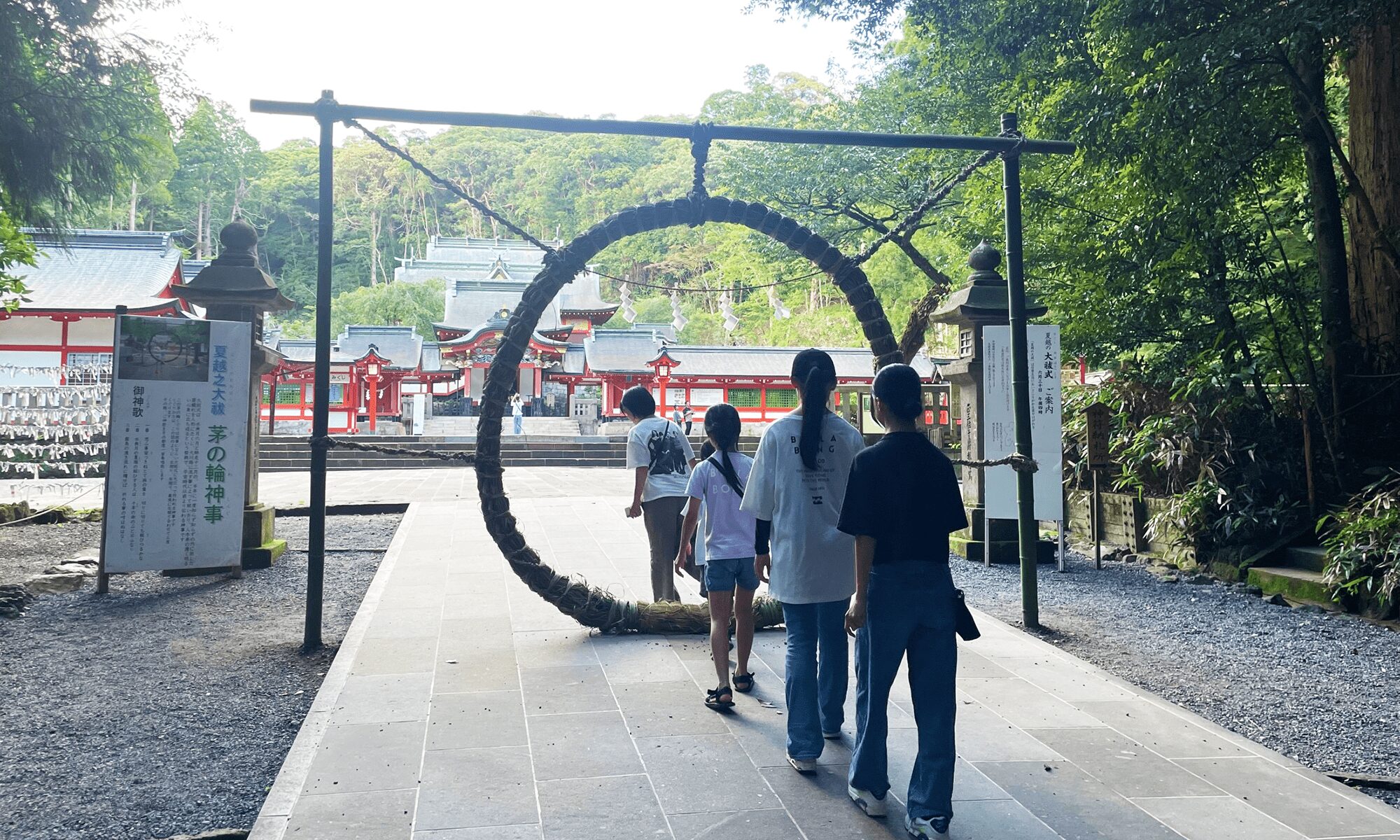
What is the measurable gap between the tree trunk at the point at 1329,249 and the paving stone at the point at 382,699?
23.7 feet

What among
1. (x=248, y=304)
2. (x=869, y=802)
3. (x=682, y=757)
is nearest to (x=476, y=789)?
(x=682, y=757)

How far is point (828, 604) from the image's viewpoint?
3184mm

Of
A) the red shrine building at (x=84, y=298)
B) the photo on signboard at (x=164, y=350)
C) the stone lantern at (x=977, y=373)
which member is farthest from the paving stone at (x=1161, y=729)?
the red shrine building at (x=84, y=298)

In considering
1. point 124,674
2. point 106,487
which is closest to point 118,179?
point 106,487

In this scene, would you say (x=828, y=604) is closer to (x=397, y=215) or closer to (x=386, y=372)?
(x=386, y=372)

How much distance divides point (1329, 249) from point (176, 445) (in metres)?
9.12

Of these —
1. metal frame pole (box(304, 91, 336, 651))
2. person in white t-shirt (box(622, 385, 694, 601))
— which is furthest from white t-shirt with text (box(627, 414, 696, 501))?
metal frame pole (box(304, 91, 336, 651))

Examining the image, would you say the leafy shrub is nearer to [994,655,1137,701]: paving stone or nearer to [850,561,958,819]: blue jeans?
[994,655,1137,701]: paving stone

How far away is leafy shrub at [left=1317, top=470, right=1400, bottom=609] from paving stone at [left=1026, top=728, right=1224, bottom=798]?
3.79 metres

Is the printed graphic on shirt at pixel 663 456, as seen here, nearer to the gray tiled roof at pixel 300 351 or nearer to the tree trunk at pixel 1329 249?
the tree trunk at pixel 1329 249

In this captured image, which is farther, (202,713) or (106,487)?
(106,487)

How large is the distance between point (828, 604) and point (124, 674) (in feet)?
12.6

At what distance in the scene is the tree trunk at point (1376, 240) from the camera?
7.28m

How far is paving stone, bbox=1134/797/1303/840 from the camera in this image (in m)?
2.72
